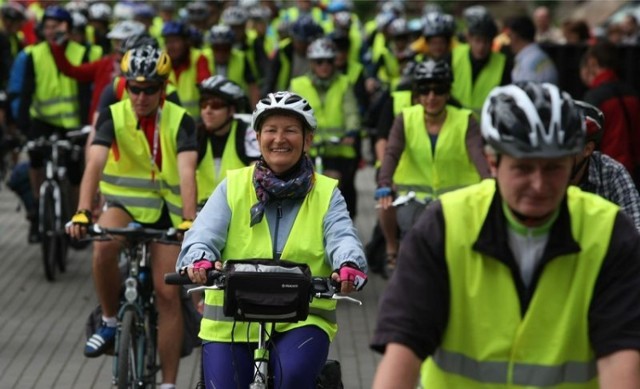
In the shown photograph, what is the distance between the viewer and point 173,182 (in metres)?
8.84

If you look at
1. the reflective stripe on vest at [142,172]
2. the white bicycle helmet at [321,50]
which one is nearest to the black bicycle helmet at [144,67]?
the reflective stripe on vest at [142,172]

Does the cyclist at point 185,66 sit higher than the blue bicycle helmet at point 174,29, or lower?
lower

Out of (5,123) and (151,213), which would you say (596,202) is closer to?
(151,213)

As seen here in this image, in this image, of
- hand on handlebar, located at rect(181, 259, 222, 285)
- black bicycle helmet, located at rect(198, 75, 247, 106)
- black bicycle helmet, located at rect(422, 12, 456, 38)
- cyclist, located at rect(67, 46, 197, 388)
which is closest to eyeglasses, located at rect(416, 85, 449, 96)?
black bicycle helmet, located at rect(198, 75, 247, 106)

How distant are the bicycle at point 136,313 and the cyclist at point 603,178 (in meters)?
2.07

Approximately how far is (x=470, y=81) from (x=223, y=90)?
4429 millimetres

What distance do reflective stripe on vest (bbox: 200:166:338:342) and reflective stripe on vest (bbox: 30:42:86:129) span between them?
831cm

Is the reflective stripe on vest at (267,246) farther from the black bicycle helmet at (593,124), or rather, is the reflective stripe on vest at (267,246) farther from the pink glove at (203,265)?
the black bicycle helmet at (593,124)

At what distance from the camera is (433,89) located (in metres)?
10.6

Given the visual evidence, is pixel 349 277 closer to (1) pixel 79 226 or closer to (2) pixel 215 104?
(1) pixel 79 226

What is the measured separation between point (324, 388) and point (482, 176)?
380 centimetres

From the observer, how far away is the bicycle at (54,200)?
43.9 ft

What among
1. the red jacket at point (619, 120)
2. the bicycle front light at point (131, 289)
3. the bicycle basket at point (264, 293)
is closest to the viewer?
the bicycle basket at point (264, 293)

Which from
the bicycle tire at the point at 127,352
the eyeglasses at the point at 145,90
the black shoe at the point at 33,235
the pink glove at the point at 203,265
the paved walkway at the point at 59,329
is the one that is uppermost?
the eyeglasses at the point at 145,90
